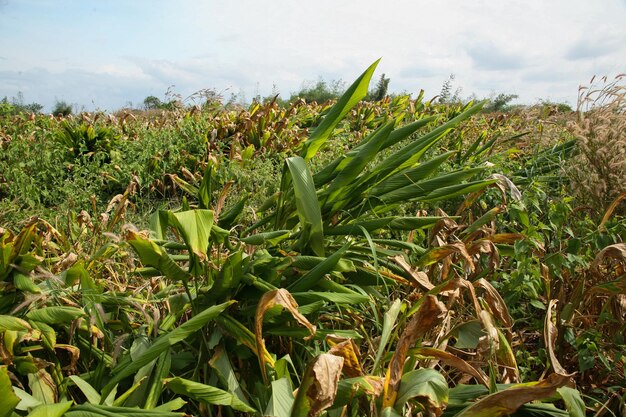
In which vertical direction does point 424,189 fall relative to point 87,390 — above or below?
above

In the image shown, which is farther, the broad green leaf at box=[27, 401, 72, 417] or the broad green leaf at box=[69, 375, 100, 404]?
the broad green leaf at box=[69, 375, 100, 404]

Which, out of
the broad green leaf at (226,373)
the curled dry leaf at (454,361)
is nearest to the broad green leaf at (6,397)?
the broad green leaf at (226,373)

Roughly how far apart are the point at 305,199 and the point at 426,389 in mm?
791

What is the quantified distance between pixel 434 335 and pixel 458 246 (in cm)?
40

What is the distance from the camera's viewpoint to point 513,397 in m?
1.62

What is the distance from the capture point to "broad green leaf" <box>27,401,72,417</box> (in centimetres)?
156

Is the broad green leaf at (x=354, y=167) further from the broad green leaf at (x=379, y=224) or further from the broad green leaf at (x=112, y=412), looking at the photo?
the broad green leaf at (x=112, y=412)

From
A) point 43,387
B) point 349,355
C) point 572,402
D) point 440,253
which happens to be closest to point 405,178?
point 440,253

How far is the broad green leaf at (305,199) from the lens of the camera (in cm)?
210

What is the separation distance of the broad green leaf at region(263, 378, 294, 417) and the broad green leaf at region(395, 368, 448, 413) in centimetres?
32

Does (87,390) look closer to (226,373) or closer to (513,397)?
(226,373)

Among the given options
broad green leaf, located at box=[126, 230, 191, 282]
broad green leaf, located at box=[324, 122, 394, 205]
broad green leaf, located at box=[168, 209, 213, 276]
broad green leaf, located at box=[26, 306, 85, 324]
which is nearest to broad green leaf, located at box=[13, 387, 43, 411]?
broad green leaf, located at box=[26, 306, 85, 324]

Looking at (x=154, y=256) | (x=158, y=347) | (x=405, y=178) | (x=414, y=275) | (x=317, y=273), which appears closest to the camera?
(x=158, y=347)

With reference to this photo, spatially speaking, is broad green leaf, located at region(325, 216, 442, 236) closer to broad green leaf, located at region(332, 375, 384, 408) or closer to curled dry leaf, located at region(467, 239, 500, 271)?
curled dry leaf, located at region(467, 239, 500, 271)
